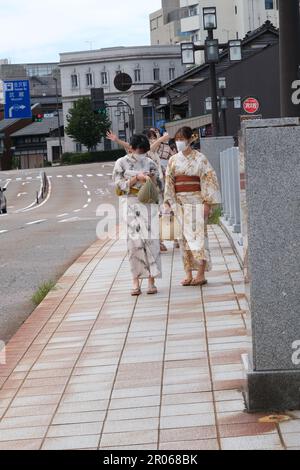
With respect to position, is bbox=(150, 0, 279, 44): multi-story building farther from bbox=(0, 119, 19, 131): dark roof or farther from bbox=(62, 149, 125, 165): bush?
bbox=(0, 119, 19, 131): dark roof

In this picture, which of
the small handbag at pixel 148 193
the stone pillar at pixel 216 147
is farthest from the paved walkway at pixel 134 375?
the stone pillar at pixel 216 147

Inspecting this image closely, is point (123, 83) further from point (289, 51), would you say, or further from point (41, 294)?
point (289, 51)

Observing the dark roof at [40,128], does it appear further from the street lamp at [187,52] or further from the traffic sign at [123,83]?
the street lamp at [187,52]

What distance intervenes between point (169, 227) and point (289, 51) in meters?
4.14

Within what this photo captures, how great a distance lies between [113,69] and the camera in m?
105

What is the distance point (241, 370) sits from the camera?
586 cm

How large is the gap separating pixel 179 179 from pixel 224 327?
2.69m

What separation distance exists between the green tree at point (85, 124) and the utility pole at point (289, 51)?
294 ft

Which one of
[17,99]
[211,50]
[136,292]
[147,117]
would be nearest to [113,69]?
[147,117]

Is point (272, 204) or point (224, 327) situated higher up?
point (272, 204)

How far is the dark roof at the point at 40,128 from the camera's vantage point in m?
109
